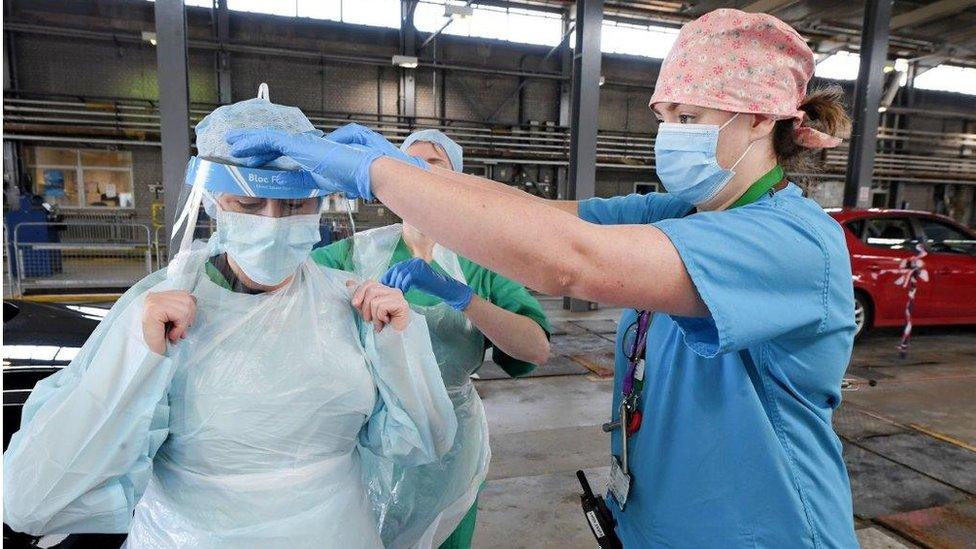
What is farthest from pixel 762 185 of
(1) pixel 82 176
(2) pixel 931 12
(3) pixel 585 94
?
(1) pixel 82 176

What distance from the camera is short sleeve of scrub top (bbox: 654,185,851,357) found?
0.87 meters

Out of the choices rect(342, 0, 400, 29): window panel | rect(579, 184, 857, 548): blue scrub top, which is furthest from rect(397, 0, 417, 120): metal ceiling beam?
rect(579, 184, 857, 548): blue scrub top

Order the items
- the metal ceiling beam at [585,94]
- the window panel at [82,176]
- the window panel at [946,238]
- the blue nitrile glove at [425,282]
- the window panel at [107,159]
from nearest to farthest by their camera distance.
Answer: the blue nitrile glove at [425,282]
the window panel at [946,238]
the metal ceiling beam at [585,94]
the window panel at [82,176]
the window panel at [107,159]

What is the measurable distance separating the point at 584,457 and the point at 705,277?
3.18 meters

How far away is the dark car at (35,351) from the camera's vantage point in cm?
224

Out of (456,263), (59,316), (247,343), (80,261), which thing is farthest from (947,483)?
(80,261)

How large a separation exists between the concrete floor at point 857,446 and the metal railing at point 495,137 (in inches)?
Answer: 325

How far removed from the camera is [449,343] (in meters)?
1.94

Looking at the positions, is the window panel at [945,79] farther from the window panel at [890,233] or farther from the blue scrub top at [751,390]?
the blue scrub top at [751,390]

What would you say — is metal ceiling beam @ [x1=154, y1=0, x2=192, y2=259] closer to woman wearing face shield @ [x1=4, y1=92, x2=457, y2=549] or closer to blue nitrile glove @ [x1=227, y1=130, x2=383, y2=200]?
woman wearing face shield @ [x1=4, y1=92, x2=457, y2=549]

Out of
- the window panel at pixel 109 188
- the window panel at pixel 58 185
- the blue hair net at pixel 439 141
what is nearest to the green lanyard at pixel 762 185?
the blue hair net at pixel 439 141

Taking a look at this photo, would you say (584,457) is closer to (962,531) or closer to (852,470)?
(852,470)

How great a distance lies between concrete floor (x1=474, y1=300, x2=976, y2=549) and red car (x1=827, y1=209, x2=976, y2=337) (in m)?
0.57

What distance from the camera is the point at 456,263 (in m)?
2.05
